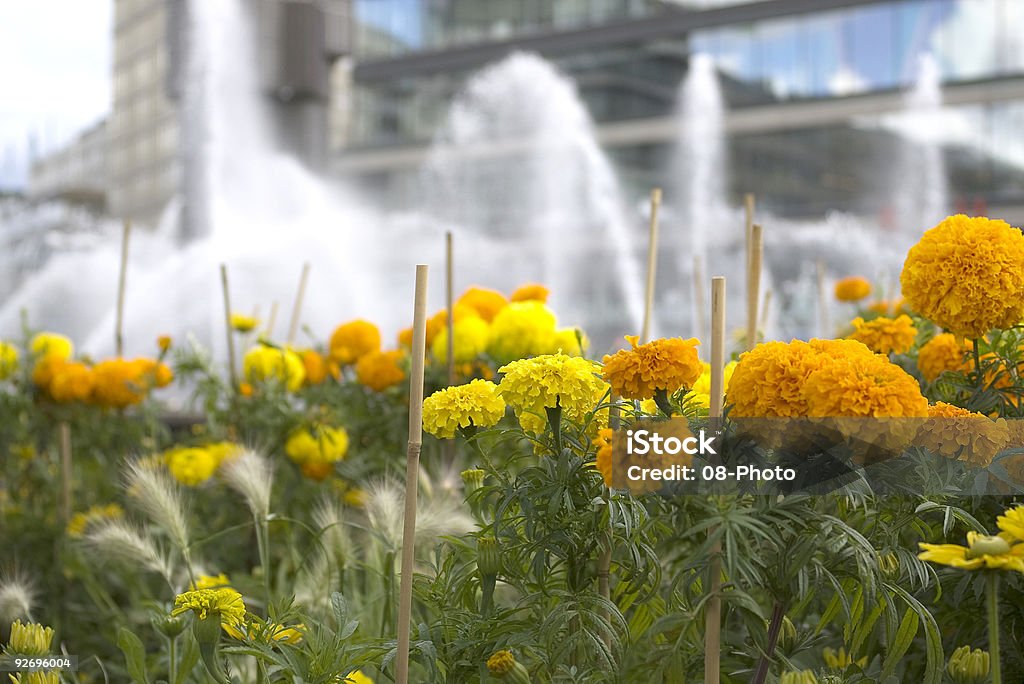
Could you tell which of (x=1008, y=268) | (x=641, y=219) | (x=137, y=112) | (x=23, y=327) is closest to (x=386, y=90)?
(x=137, y=112)

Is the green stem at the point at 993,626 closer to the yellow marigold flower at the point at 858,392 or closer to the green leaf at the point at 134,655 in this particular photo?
the yellow marigold flower at the point at 858,392

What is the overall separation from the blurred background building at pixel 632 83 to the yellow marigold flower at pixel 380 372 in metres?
18.1

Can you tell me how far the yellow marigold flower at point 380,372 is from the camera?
2395 millimetres

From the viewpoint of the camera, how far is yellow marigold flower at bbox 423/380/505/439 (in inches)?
46.8

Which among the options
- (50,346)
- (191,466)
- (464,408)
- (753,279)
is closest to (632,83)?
(50,346)

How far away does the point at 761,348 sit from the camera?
1.04 meters

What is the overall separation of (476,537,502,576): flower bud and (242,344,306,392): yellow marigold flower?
5.15ft

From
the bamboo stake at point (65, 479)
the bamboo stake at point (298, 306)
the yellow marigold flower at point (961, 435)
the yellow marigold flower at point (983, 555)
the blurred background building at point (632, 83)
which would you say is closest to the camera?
the yellow marigold flower at point (983, 555)

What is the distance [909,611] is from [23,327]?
9.37 ft

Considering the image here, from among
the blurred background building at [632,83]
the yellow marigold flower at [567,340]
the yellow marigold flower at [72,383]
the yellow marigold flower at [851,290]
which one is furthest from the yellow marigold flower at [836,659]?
the blurred background building at [632,83]

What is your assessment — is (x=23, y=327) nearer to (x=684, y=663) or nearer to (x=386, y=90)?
(x=684, y=663)

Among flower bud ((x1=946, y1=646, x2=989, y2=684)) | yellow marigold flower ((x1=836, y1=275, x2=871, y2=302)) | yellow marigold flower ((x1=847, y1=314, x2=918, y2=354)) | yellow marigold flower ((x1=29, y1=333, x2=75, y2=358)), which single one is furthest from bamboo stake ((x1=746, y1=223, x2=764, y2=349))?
yellow marigold flower ((x1=29, y1=333, x2=75, y2=358))

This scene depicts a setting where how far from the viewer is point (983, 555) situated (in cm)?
97

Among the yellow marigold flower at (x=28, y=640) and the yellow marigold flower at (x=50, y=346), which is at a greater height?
the yellow marigold flower at (x=50, y=346)
